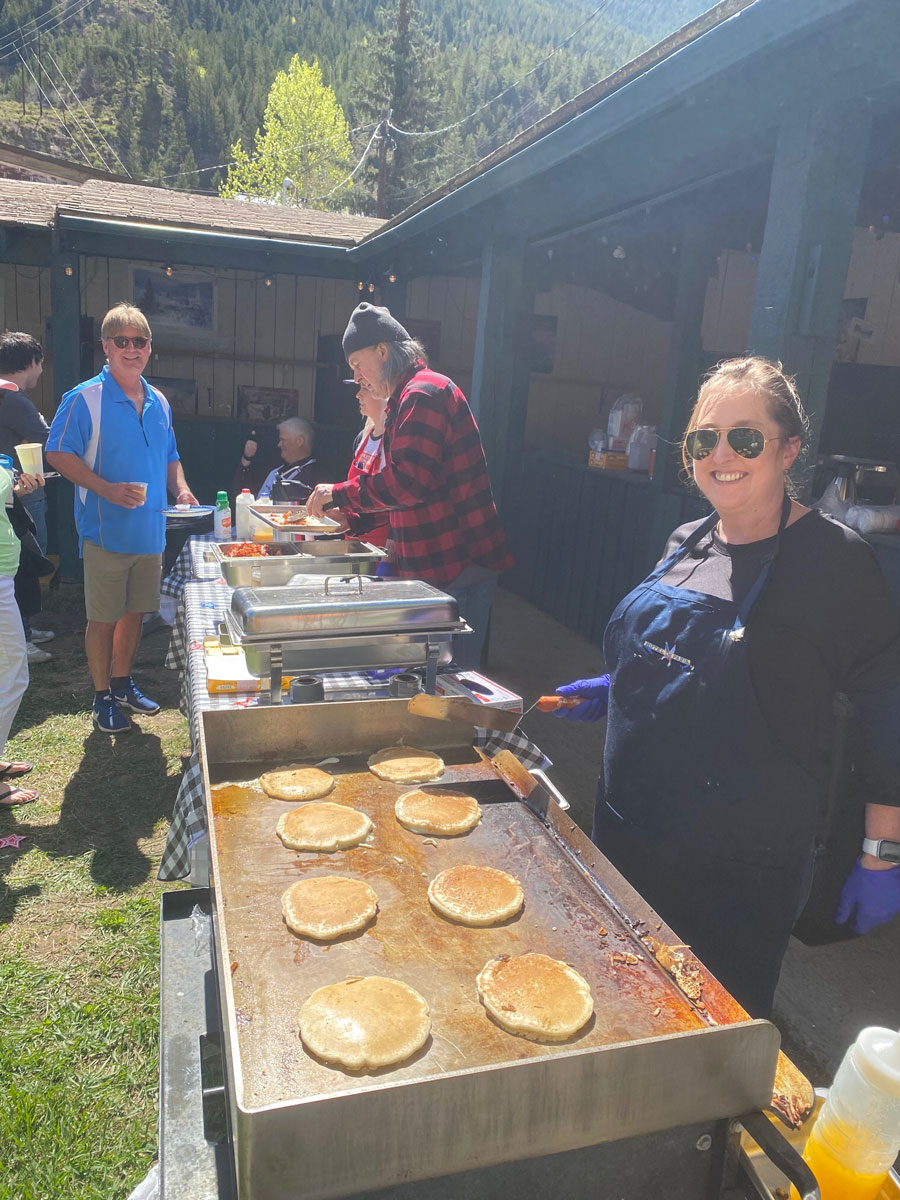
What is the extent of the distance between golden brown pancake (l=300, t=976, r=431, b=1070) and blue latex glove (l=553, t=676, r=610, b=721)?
3.56 feet

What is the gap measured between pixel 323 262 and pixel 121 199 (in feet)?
7.28

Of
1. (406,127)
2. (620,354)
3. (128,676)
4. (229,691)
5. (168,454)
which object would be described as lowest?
(128,676)

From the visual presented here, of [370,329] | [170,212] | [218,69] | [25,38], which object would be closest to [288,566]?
[370,329]

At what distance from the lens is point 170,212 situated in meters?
8.30

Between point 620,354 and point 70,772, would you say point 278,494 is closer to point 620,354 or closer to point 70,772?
point 70,772

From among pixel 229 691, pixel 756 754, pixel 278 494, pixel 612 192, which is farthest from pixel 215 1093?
pixel 278 494

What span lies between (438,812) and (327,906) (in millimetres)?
434

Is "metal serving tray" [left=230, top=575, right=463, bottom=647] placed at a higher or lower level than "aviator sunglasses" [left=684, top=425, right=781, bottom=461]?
lower

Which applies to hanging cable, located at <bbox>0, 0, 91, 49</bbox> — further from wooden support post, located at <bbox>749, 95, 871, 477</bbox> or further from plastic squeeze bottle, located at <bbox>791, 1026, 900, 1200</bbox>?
plastic squeeze bottle, located at <bbox>791, 1026, 900, 1200</bbox>

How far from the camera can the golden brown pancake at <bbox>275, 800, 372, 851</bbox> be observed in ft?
6.24

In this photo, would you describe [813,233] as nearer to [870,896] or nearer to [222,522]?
[870,896]

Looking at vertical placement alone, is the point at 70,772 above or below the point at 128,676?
below

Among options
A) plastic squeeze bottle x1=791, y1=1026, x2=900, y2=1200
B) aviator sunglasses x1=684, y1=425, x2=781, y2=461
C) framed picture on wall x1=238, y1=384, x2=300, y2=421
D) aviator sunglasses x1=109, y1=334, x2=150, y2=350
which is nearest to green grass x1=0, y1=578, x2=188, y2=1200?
plastic squeeze bottle x1=791, y1=1026, x2=900, y2=1200

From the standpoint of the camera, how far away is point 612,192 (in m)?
4.89
